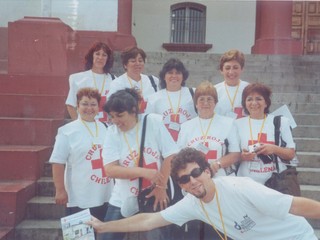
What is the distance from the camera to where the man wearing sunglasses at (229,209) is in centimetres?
283

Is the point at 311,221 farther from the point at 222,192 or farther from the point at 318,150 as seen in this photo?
the point at 222,192

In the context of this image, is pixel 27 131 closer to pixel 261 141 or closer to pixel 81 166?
pixel 81 166

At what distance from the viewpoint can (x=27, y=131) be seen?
18.9 ft

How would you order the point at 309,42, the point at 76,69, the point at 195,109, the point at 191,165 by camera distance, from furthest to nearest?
the point at 309,42 < the point at 76,69 < the point at 195,109 < the point at 191,165

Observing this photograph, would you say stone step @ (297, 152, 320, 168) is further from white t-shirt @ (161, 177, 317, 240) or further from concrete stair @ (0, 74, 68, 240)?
concrete stair @ (0, 74, 68, 240)

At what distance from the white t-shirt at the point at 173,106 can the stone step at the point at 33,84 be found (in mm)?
2565

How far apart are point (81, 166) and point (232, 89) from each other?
155 centimetres

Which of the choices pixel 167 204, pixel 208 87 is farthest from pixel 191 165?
pixel 208 87

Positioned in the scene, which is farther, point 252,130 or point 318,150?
point 318,150

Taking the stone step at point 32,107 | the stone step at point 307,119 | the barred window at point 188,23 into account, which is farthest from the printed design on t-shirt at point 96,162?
the barred window at point 188,23

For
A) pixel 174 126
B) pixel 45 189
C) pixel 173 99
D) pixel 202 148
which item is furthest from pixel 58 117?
pixel 202 148

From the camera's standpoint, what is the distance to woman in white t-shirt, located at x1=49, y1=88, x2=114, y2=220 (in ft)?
12.1

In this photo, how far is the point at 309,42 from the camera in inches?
525

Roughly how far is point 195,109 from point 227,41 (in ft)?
31.8
